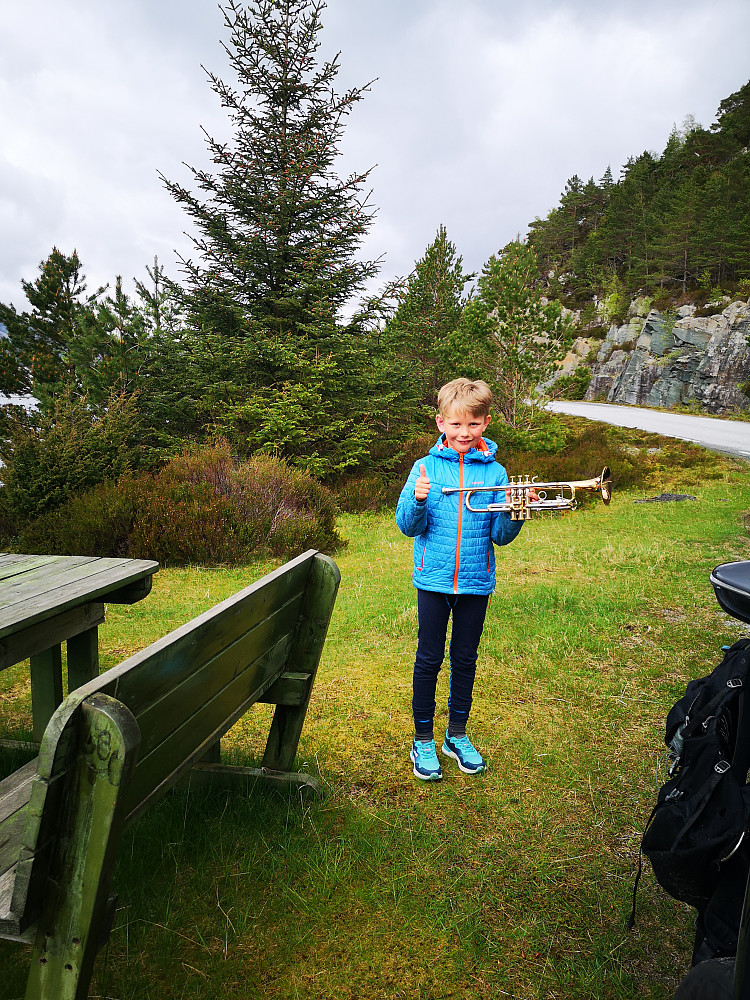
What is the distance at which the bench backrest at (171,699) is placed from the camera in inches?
44.3

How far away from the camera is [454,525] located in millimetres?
2953

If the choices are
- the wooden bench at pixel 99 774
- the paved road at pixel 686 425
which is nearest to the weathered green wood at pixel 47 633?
the wooden bench at pixel 99 774

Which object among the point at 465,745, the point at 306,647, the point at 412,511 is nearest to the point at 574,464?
the point at 465,745

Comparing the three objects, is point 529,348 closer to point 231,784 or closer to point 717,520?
point 717,520

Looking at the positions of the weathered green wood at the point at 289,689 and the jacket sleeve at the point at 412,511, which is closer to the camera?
the weathered green wood at the point at 289,689

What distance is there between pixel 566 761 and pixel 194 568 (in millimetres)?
5132

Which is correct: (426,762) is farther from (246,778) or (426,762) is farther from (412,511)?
(412,511)

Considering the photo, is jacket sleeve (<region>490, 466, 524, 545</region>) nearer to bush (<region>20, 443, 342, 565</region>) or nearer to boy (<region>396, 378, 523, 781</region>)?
boy (<region>396, 378, 523, 781</region>)

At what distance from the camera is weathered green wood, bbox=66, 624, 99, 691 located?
3.08m

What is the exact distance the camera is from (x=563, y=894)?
232 cm

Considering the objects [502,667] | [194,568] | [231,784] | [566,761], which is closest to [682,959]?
[566,761]

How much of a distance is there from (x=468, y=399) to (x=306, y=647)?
1.37 meters

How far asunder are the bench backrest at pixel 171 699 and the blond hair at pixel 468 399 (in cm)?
98

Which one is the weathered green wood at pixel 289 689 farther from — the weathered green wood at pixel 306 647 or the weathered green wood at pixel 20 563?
the weathered green wood at pixel 20 563
